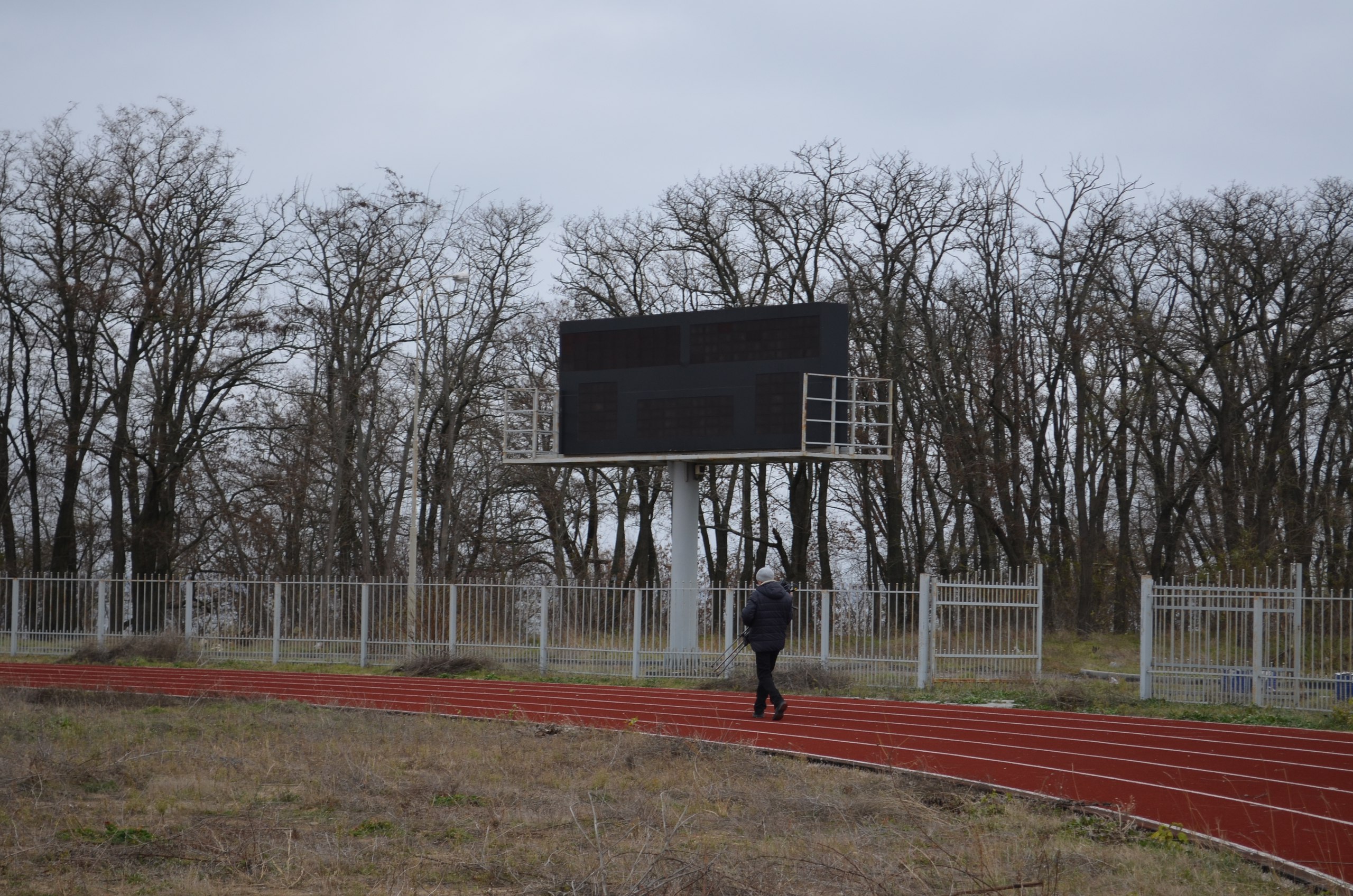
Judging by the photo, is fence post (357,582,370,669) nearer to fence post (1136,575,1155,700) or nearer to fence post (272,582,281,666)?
fence post (272,582,281,666)

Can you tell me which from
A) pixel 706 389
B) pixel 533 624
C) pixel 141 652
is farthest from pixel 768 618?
pixel 141 652

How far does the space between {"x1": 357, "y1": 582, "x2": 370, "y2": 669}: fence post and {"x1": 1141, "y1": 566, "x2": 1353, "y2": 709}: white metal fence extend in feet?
49.5

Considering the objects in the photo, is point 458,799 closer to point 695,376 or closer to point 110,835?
point 110,835

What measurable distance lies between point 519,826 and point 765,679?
7910mm

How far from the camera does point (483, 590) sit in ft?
87.0

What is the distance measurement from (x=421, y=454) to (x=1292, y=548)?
2731 centimetres

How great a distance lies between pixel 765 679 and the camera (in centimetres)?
1750

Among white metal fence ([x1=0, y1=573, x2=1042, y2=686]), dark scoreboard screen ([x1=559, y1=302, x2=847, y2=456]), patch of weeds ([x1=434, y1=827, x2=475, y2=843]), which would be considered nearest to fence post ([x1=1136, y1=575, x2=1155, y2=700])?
white metal fence ([x1=0, y1=573, x2=1042, y2=686])

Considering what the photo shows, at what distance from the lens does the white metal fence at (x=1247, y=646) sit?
19516mm

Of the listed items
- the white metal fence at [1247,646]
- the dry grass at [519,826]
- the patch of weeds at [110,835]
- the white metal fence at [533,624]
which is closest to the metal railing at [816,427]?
the white metal fence at [533,624]

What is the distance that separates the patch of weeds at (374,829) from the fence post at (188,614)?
20925 millimetres

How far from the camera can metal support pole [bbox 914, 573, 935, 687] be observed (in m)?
22.6

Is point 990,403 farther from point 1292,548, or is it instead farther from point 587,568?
point 587,568

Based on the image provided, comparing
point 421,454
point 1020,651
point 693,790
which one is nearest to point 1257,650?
point 1020,651
